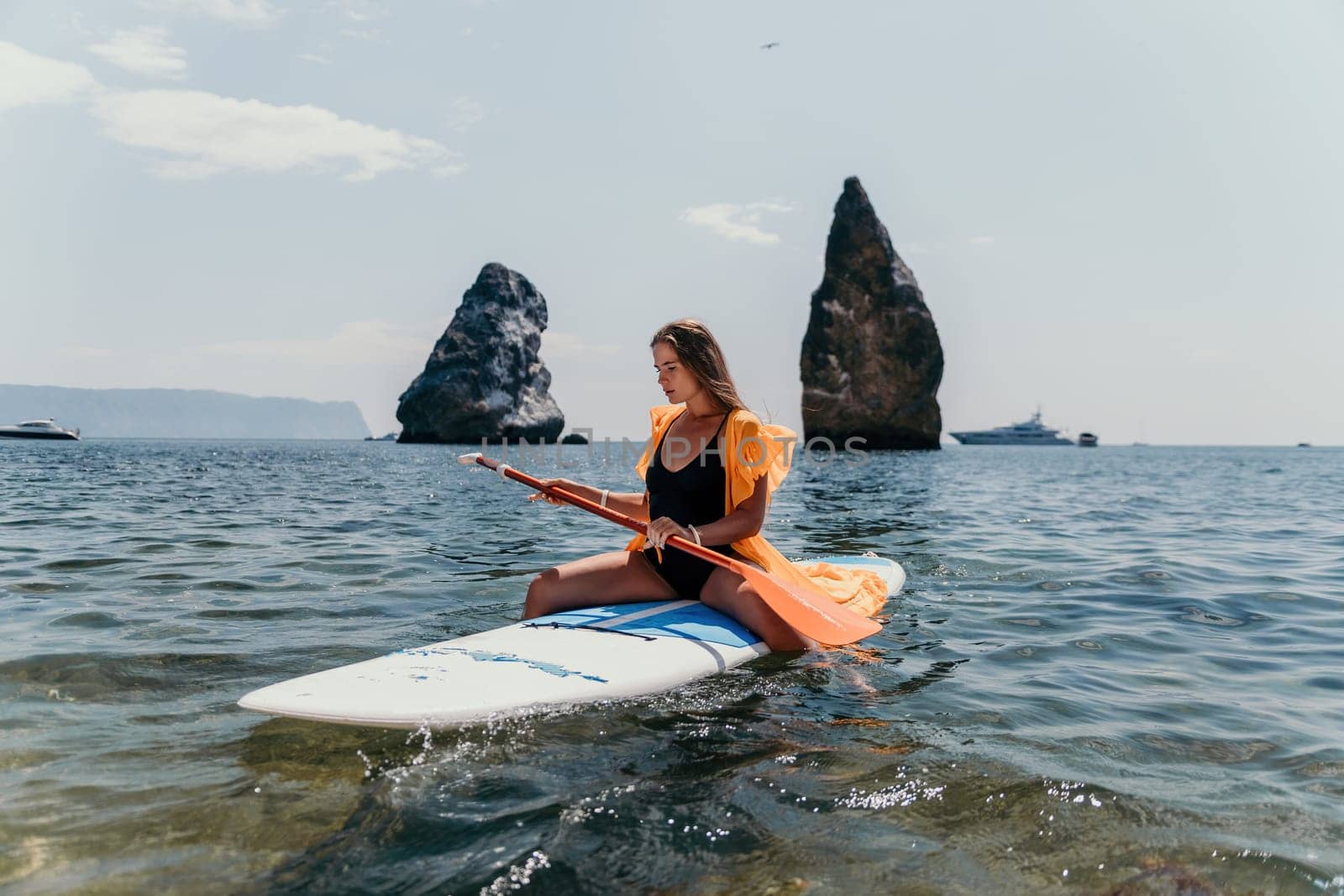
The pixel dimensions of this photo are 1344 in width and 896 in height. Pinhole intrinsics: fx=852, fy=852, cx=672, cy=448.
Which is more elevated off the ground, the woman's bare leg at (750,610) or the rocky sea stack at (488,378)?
the rocky sea stack at (488,378)

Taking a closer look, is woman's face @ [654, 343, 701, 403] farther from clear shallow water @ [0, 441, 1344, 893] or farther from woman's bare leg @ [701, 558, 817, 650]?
clear shallow water @ [0, 441, 1344, 893]

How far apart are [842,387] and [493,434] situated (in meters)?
38.6

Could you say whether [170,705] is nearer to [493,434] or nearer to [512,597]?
[512,597]

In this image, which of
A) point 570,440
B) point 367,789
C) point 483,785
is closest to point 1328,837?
point 483,785

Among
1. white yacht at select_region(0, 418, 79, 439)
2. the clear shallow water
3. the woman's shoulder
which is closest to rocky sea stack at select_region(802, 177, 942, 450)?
white yacht at select_region(0, 418, 79, 439)

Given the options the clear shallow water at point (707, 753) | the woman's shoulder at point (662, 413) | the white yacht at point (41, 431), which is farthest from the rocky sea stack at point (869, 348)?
the woman's shoulder at point (662, 413)

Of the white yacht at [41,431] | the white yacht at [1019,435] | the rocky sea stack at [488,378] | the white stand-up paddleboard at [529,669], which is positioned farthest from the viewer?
the white yacht at [1019,435]

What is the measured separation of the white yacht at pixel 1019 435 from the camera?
113319 mm

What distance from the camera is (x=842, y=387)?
234ft

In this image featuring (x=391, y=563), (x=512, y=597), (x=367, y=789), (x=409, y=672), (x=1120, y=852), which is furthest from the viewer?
(x=391, y=563)

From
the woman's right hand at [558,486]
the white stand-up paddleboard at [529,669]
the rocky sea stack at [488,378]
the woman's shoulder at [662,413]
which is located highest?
the rocky sea stack at [488,378]

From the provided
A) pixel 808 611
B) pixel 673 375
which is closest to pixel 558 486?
pixel 673 375

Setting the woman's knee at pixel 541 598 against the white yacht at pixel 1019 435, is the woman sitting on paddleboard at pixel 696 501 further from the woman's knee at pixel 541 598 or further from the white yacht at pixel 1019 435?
the white yacht at pixel 1019 435

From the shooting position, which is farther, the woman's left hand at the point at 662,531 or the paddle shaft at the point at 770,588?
the paddle shaft at the point at 770,588
